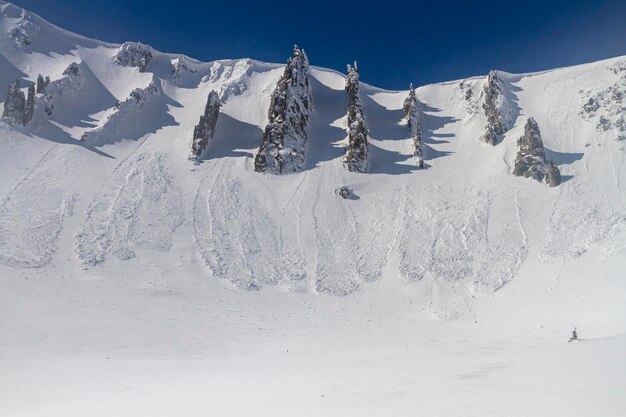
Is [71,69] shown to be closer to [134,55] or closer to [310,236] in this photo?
[134,55]

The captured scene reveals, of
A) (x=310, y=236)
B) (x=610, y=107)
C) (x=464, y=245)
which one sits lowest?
(x=310, y=236)

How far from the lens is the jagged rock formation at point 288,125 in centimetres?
5809

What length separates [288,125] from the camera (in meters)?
62.7

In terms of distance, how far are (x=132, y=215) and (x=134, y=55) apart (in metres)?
55.2

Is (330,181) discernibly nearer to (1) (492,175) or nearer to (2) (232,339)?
(1) (492,175)

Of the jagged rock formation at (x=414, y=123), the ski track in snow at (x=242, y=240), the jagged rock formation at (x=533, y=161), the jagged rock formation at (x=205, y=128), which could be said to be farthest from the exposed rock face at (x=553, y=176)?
the jagged rock formation at (x=205, y=128)

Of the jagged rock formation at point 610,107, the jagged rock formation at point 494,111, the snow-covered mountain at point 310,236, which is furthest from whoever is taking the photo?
the jagged rock formation at point 494,111

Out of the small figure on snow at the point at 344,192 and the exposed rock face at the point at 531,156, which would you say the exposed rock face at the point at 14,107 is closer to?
the small figure on snow at the point at 344,192

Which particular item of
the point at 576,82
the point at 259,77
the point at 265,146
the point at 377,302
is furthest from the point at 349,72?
the point at 377,302

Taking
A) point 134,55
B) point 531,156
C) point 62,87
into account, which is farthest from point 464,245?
point 134,55

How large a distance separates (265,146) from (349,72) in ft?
87.4

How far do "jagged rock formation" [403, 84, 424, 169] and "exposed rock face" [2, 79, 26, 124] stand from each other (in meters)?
59.1

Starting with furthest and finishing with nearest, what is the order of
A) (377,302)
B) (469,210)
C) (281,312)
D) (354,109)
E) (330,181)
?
(354,109), (330,181), (469,210), (377,302), (281,312)

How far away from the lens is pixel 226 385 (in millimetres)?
15141
